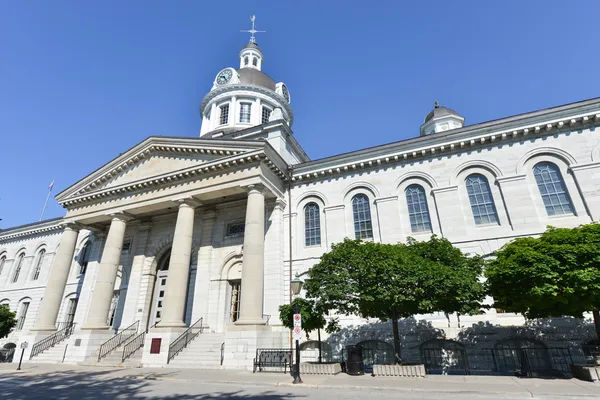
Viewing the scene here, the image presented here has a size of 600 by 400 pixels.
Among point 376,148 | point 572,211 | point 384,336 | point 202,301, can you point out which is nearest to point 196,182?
point 202,301

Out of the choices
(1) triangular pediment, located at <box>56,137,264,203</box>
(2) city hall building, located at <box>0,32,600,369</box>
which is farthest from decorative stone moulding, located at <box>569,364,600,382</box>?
(1) triangular pediment, located at <box>56,137,264,203</box>

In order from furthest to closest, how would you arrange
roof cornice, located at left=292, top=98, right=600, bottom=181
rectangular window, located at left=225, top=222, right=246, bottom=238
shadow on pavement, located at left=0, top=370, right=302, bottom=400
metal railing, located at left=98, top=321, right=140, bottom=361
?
rectangular window, located at left=225, top=222, right=246, bottom=238 < metal railing, located at left=98, top=321, right=140, bottom=361 < roof cornice, located at left=292, top=98, right=600, bottom=181 < shadow on pavement, located at left=0, top=370, right=302, bottom=400

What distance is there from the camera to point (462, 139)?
18797mm

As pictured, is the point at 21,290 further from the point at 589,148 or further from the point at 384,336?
the point at 589,148

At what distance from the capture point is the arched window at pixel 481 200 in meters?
17.5

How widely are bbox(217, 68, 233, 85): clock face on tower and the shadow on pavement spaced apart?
3300 centimetres

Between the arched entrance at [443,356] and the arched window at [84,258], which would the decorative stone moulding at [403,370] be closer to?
the arched entrance at [443,356]

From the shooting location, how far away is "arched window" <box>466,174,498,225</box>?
1750 cm

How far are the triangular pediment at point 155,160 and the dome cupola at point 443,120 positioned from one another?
2924cm

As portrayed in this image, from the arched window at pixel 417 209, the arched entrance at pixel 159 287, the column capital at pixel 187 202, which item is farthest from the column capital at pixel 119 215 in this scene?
the arched window at pixel 417 209

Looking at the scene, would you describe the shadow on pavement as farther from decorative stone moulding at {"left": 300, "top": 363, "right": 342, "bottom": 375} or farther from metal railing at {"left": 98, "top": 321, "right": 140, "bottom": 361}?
metal railing at {"left": 98, "top": 321, "right": 140, "bottom": 361}

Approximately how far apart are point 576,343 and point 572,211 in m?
6.21

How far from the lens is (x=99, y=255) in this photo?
26.6 m

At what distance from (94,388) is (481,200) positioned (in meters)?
19.5
